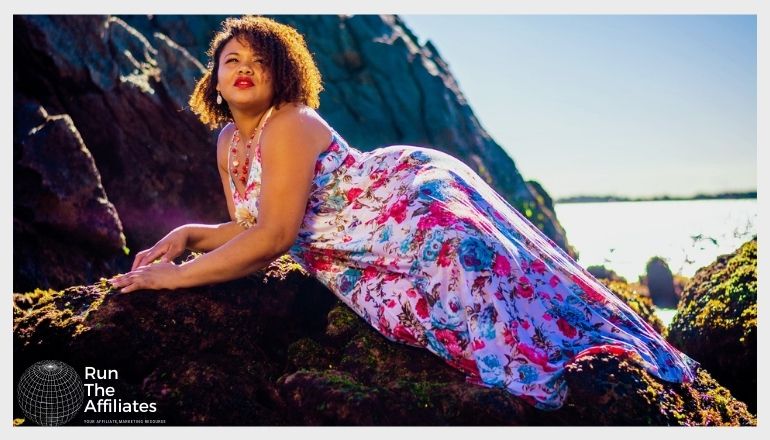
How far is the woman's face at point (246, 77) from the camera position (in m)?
5.01

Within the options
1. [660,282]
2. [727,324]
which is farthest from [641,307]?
[660,282]

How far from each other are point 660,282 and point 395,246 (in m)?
10.8

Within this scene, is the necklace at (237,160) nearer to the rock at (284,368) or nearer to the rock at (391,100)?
the rock at (284,368)

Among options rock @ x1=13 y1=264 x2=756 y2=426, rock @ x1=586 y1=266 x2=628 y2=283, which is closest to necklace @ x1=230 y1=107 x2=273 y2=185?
rock @ x1=13 y1=264 x2=756 y2=426

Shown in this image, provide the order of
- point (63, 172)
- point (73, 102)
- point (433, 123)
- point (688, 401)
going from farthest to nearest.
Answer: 1. point (433, 123)
2. point (73, 102)
3. point (63, 172)
4. point (688, 401)

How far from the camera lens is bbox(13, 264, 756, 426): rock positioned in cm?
405

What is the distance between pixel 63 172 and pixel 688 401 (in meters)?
6.76

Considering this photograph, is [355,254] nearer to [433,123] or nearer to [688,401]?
[688,401]

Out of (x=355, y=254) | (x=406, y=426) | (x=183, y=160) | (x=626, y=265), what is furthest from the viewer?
(x=626, y=265)

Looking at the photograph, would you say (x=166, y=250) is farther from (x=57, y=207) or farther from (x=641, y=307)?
(x=641, y=307)
